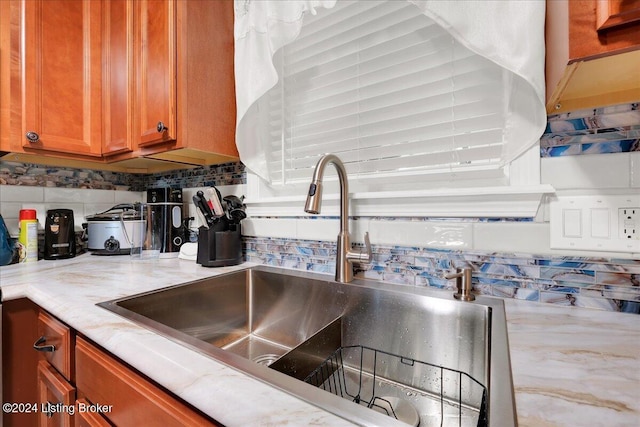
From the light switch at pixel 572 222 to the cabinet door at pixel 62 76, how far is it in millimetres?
1797

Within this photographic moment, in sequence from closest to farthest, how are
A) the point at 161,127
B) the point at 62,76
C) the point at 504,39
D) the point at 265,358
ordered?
the point at 504,39 < the point at 265,358 < the point at 161,127 < the point at 62,76

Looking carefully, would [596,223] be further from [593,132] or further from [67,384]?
[67,384]

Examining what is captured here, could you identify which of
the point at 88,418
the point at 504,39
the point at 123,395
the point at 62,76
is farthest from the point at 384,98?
the point at 62,76

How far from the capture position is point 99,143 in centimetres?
142

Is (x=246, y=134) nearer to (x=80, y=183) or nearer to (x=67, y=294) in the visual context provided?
(x=67, y=294)

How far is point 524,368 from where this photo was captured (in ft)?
1.47

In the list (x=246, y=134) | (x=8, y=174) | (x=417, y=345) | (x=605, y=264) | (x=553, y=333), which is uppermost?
(x=246, y=134)

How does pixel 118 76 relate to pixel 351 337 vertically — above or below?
above

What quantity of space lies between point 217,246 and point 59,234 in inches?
34.4

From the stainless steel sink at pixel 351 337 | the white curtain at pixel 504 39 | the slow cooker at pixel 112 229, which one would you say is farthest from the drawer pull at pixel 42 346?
the white curtain at pixel 504 39

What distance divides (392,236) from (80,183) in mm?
1689

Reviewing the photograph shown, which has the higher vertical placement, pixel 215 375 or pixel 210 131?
pixel 210 131

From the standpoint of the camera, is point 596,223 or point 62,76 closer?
point 596,223

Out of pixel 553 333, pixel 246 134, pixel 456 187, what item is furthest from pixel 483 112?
pixel 246 134
